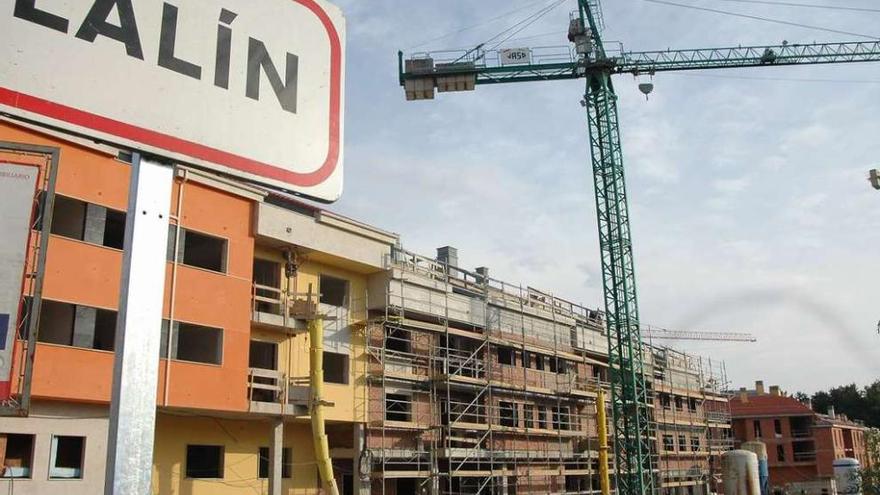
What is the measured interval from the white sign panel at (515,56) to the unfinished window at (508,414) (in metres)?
20.6

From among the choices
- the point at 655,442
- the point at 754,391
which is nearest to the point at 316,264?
the point at 655,442

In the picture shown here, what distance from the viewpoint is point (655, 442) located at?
4709 centimetres

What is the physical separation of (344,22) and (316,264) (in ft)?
82.6

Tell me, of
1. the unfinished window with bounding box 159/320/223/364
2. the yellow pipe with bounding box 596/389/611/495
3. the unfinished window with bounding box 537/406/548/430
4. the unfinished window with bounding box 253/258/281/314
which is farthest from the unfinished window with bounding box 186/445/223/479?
the yellow pipe with bounding box 596/389/611/495

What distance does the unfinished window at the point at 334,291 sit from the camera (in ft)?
95.2

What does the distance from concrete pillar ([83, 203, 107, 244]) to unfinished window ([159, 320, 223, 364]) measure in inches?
134

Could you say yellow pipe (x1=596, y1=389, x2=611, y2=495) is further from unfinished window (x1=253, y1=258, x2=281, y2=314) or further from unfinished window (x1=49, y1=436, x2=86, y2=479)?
unfinished window (x1=49, y1=436, x2=86, y2=479)

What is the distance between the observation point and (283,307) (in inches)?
1010

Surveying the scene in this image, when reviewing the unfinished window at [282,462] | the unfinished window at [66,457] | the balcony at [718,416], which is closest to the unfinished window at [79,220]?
the unfinished window at [66,457]

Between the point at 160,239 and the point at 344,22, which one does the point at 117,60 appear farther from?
the point at 344,22

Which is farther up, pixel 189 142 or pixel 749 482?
pixel 189 142

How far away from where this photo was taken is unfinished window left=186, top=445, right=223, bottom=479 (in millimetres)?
23391

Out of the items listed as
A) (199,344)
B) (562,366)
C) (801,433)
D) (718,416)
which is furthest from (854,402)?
(199,344)

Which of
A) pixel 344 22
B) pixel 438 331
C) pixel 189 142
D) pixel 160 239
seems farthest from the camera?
pixel 438 331
